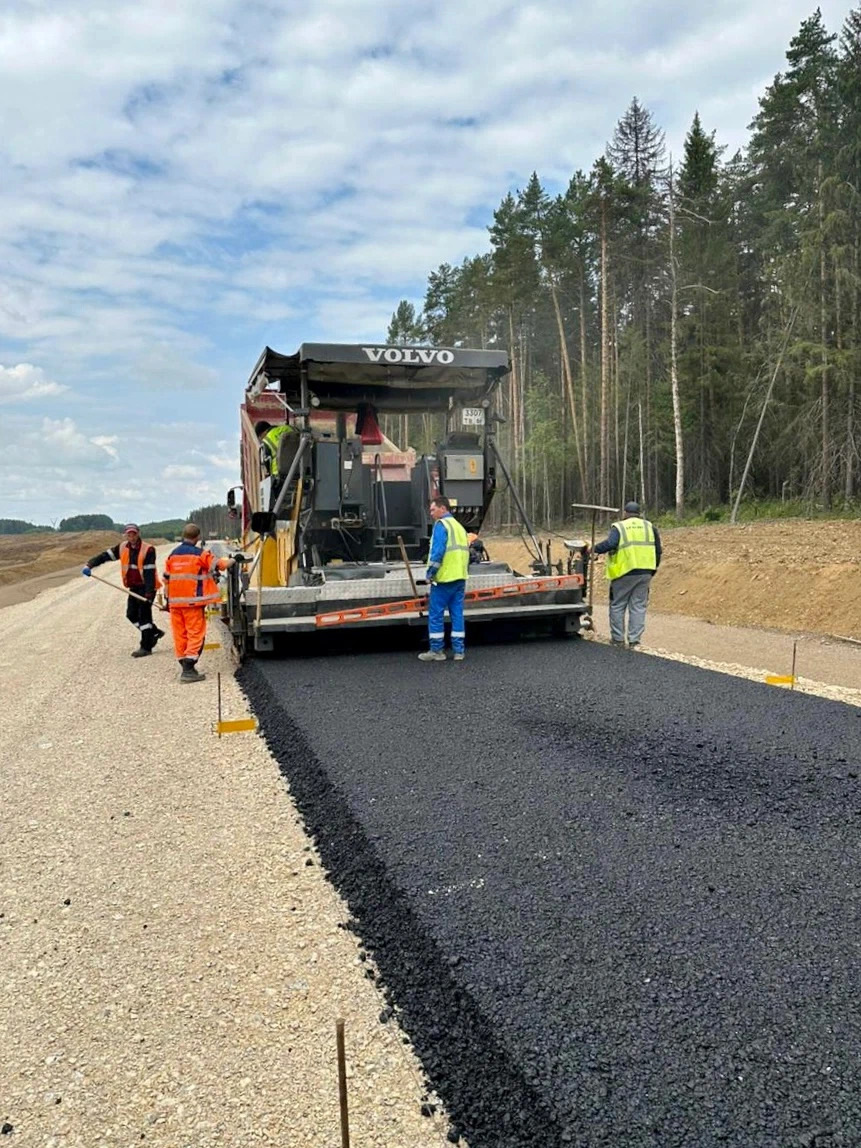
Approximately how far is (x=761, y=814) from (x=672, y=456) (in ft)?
110

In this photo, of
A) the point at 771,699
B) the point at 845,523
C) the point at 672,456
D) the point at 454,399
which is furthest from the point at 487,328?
the point at 771,699

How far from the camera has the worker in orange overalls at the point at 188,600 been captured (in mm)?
7332

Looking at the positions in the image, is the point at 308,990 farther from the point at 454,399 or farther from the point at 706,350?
the point at 706,350

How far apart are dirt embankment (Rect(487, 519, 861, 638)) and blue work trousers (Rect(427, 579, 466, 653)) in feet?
18.2

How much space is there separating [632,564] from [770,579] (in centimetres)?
529

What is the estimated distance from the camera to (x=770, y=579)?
12453 millimetres

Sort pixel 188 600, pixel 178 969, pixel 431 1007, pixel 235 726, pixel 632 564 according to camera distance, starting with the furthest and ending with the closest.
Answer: pixel 632 564
pixel 188 600
pixel 235 726
pixel 178 969
pixel 431 1007

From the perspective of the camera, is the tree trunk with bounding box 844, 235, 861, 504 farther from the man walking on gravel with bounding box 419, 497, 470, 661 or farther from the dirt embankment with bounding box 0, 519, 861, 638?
the man walking on gravel with bounding box 419, 497, 470, 661

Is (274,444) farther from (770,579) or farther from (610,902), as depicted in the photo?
(770,579)

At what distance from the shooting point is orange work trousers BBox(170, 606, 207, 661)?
24.1 ft

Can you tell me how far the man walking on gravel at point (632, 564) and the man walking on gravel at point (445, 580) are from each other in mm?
1786

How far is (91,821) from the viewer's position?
3.89 meters

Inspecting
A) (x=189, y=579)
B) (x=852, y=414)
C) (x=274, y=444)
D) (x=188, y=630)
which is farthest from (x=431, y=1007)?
(x=852, y=414)

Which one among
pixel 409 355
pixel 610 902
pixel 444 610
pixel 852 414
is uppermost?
pixel 852 414
